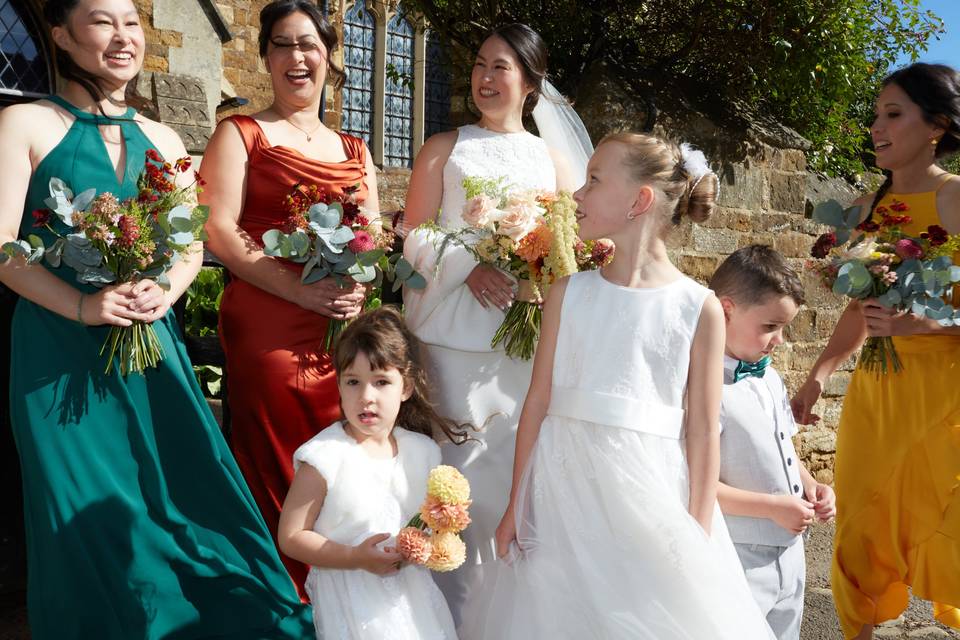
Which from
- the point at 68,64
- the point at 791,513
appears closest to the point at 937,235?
the point at 791,513

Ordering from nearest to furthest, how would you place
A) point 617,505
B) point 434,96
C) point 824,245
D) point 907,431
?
1. point 617,505
2. point 824,245
3. point 907,431
4. point 434,96

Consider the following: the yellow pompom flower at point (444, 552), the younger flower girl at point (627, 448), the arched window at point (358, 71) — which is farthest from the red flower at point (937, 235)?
the arched window at point (358, 71)

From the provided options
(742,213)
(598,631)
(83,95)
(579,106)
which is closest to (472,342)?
(598,631)

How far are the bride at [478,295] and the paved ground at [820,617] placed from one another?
6.03 ft

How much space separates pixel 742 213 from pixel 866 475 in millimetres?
2620

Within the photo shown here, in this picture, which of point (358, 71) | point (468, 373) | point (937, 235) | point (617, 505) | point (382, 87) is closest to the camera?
point (617, 505)

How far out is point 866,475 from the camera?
3.97 metres

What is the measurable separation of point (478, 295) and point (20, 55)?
1171 cm

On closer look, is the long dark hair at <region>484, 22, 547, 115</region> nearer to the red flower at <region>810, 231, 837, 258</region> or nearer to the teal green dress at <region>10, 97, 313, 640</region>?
the red flower at <region>810, 231, 837, 258</region>

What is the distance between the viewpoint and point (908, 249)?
351 centimetres

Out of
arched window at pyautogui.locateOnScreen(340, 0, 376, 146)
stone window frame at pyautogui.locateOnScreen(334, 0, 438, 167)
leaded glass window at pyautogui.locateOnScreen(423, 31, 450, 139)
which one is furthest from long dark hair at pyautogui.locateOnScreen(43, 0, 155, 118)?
leaded glass window at pyautogui.locateOnScreen(423, 31, 450, 139)

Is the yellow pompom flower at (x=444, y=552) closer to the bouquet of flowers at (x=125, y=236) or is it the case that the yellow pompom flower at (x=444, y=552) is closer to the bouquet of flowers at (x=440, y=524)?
the bouquet of flowers at (x=440, y=524)

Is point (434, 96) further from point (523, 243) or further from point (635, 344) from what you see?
point (635, 344)

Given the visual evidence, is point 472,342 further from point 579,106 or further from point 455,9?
point 455,9
